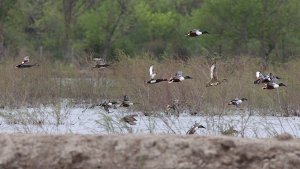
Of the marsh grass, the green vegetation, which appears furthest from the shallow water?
the green vegetation

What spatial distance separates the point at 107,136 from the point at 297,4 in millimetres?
32743

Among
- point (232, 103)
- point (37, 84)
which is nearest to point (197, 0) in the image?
point (37, 84)

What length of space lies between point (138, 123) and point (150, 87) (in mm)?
2374

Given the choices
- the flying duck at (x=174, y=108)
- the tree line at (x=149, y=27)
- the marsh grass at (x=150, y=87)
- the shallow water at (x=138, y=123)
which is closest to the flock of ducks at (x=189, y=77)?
the flying duck at (x=174, y=108)

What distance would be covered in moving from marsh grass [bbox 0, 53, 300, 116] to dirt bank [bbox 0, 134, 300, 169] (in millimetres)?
7164

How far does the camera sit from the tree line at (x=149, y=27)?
39.1 metres

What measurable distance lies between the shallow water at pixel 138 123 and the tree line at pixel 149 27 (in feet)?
62.5

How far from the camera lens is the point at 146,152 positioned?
23.6 ft

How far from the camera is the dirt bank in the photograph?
280 inches

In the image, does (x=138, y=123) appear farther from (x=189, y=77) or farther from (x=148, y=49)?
(x=148, y=49)

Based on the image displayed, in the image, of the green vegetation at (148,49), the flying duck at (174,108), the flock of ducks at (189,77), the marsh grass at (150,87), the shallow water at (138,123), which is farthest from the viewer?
the green vegetation at (148,49)

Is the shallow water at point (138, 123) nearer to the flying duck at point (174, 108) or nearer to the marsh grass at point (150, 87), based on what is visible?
the flying duck at point (174, 108)

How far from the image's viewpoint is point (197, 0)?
2354 inches

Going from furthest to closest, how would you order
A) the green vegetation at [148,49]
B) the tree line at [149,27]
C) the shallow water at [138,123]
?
the tree line at [149,27] < the green vegetation at [148,49] < the shallow water at [138,123]
